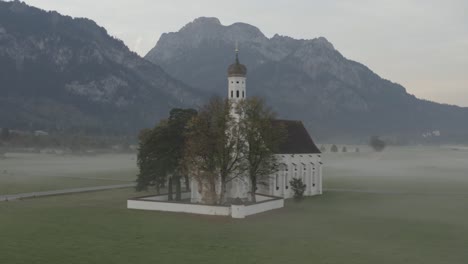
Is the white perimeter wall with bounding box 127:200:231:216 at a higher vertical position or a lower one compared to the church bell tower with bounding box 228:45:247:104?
lower

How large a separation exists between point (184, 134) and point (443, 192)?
42.4 m

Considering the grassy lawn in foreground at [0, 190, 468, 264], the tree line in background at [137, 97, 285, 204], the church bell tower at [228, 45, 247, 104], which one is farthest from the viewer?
the church bell tower at [228, 45, 247, 104]

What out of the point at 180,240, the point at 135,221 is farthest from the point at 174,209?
the point at 180,240

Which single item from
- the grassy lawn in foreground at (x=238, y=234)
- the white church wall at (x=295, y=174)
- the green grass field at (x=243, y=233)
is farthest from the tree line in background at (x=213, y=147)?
the grassy lawn in foreground at (x=238, y=234)

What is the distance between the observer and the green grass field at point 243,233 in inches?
1485

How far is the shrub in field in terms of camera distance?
73.5m

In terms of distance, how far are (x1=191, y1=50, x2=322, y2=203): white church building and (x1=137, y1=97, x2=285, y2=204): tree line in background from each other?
229cm

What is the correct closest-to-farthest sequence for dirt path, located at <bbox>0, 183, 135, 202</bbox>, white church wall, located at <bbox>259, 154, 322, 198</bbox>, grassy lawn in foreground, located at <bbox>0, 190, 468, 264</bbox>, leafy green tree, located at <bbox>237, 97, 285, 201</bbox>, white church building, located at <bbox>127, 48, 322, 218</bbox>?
1. grassy lawn in foreground, located at <bbox>0, 190, 468, 264</bbox>
2. white church building, located at <bbox>127, 48, 322, 218</bbox>
3. leafy green tree, located at <bbox>237, 97, 285, 201</bbox>
4. dirt path, located at <bbox>0, 183, 135, 202</bbox>
5. white church wall, located at <bbox>259, 154, 322, 198</bbox>

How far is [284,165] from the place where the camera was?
7569cm

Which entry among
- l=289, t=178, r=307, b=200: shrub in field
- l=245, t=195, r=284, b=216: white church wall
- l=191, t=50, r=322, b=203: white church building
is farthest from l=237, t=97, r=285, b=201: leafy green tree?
l=289, t=178, r=307, b=200: shrub in field

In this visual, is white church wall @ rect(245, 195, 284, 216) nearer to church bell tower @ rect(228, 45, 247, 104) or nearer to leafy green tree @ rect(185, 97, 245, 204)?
leafy green tree @ rect(185, 97, 245, 204)

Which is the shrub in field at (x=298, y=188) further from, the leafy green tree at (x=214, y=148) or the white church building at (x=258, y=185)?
the leafy green tree at (x=214, y=148)

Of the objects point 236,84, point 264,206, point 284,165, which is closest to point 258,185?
point 284,165

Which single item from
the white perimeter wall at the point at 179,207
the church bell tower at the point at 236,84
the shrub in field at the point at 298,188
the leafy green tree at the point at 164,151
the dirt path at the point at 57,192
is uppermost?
the church bell tower at the point at 236,84
